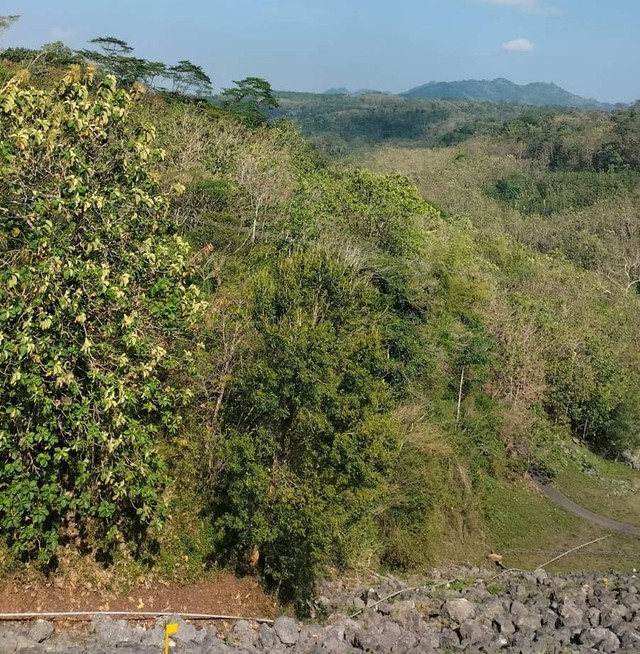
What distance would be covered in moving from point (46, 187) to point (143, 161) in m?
1.51

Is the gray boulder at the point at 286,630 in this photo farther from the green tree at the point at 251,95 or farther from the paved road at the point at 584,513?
the green tree at the point at 251,95

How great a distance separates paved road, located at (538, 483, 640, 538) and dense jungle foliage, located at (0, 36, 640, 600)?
108cm

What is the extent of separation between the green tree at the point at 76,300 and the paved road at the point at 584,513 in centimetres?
1712

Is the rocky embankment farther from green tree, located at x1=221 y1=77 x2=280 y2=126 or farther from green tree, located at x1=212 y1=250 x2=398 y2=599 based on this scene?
green tree, located at x1=221 y1=77 x2=280 y2=126

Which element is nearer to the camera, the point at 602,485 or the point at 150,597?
the point at 150,597

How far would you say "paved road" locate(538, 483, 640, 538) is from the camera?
21.9 metres

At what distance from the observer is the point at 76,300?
353 inches

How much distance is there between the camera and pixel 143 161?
33.7 ft

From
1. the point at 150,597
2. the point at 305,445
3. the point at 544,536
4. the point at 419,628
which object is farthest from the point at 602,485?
the point at 150,597

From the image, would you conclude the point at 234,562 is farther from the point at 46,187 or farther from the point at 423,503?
the point at 46,187

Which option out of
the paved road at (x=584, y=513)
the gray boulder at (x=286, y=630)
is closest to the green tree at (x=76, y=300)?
the gray boulder at (x=286, y=630)

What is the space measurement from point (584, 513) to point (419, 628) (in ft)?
41.1

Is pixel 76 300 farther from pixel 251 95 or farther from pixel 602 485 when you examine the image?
pixel 251 95

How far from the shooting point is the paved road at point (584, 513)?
2189 cm
